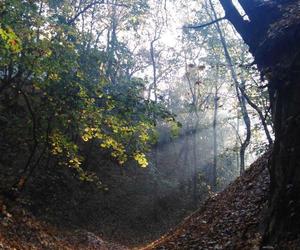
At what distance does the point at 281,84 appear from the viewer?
5.89 m

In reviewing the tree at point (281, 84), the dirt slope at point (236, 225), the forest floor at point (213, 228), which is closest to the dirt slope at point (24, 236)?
the forest floor at point (213, 228)

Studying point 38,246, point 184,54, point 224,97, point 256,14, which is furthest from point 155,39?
point 256,14

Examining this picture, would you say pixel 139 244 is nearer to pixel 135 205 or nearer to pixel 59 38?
pixel 135 205

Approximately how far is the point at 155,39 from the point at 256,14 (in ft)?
90.6

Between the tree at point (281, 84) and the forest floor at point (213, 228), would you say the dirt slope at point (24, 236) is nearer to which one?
the forest floor at point (213, 228)

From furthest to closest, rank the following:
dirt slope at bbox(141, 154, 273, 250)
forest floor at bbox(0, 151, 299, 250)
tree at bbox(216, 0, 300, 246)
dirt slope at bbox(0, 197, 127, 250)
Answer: dirt slope at bbox(0, 197, 127, 250), forest floor at bbox(0, 151, 299, 250), dirt slope at bbox(141, 154, 273, 250), tree at bbox(216, 0, 300, 246)

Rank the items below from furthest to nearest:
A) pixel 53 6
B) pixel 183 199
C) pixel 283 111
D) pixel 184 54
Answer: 1. pixel 184 54
2. pixel 183 199
3. pixel 53 6
4. pixel 283 111

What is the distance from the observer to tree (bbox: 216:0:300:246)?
490 cm

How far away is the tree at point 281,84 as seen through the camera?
4898mm

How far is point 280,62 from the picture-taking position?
611cm

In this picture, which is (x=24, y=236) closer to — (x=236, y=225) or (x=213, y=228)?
(x=213, y=228)

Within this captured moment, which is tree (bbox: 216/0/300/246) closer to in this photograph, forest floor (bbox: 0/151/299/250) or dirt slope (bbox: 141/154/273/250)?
forest floor (bbox: 0/151/299/250)

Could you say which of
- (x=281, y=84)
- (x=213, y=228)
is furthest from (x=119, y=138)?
(x=281, y=84)

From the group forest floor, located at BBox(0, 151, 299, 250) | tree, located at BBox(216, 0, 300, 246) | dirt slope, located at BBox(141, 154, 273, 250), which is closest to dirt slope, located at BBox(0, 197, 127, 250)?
forest floor, located at BBox(0, 151, 299, 250)
